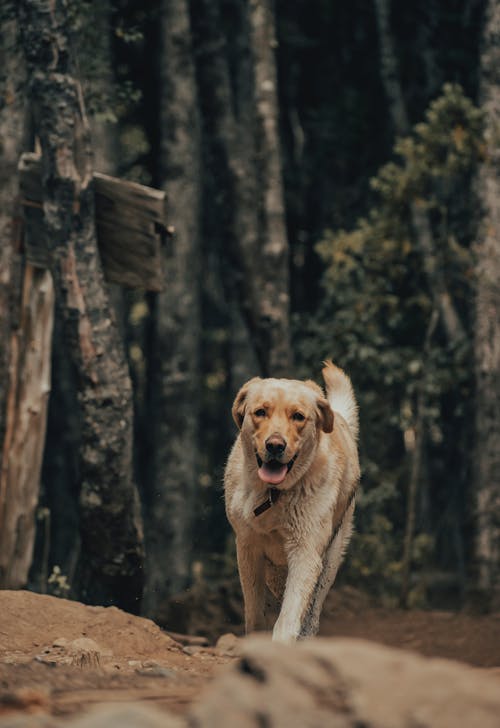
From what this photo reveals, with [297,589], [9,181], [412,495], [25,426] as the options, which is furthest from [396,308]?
[297,589]

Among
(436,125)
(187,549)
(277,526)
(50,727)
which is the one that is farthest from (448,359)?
(50,727)

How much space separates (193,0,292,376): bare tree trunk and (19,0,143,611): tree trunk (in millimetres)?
3605

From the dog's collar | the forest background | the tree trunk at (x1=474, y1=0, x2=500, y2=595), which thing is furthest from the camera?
the tree trunk at (x1=474, y1=0, x2=500, y2=595)

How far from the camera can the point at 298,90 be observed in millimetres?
18953

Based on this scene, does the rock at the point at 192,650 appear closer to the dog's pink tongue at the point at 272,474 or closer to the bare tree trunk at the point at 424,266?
the dog's pink tongue at the point at 272,474

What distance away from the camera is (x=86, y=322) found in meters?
8.64

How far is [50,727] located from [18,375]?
22.7ft

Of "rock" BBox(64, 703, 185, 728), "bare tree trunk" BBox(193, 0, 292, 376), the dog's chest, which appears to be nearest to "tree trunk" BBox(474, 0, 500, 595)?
"bare tree trunk" BBox(193, 0, 292, 376)

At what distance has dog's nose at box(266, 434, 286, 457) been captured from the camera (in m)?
6.25

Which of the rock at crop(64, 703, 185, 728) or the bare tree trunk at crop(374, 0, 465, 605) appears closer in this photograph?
the rock at crop(64, 703, 185, 728)

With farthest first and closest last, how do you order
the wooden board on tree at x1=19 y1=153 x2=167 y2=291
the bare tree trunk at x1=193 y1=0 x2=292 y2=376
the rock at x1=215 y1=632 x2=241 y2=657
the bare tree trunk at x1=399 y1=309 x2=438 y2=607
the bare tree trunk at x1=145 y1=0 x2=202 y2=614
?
the bare tree trunk at x1=145 y1=0 x2=202 y2=614, the bare tree trunk at x1=399 y1=309 x2=438 y2=607, the bare tree trunk at x1=193 y1=0 x2=292 y2=376, the wooden board on tree at x1=19 y1=153 x2=167 y2=291, the rock at x1=215 y1=632 x2=241 y2=657

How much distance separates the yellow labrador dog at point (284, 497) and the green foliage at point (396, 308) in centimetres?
678

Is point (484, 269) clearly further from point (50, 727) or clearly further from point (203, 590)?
point (50, 727)

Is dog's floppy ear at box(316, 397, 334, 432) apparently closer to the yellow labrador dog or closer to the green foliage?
the yellow labrador dog
